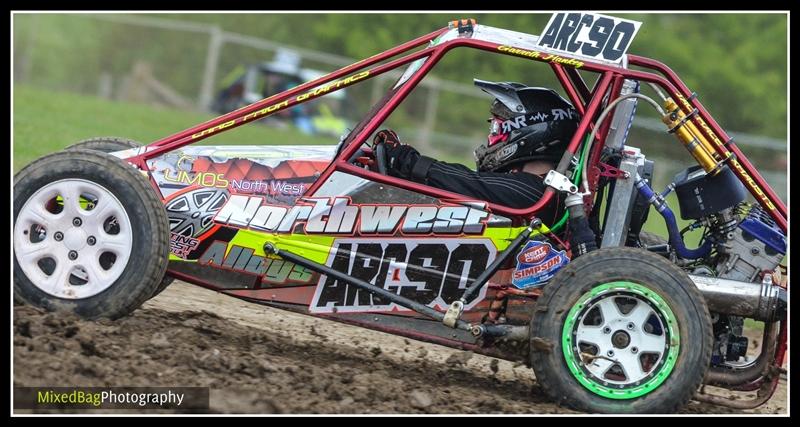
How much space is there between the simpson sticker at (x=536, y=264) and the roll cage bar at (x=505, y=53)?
7.1 inches

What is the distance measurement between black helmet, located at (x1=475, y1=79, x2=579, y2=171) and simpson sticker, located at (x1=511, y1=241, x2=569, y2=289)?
69cm

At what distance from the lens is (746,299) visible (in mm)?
5844

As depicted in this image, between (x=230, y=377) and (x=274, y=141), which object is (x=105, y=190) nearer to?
(x=230, y=377)

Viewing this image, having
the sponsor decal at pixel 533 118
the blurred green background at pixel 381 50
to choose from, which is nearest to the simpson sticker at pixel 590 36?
the sponsor decal at pixel 533 118

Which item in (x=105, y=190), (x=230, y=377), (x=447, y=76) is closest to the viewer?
(x=230, y=377)

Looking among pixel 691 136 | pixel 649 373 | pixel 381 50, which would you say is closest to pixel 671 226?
pixel 691 136

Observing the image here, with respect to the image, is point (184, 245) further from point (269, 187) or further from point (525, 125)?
A: point (525, 125)

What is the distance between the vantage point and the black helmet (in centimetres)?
634

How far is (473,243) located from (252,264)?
1190mm

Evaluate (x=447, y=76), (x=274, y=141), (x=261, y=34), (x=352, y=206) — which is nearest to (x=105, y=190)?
(x=352, y=206)

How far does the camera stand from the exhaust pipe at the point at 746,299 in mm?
5840

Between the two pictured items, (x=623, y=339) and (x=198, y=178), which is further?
(x=198, y=178)

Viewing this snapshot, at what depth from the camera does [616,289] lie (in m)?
5.50

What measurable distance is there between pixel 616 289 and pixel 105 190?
2.62m
